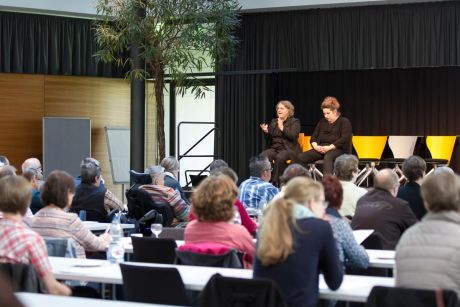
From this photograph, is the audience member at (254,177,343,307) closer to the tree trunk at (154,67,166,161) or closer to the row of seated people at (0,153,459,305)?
the row of seated people at (0,153,459,305)

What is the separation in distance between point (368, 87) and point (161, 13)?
154 inches

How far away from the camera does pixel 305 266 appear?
155 inches

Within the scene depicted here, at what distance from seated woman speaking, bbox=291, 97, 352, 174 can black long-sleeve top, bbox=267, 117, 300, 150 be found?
194 millimetres

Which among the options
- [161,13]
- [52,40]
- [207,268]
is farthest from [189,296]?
[52,40]

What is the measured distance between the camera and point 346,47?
1376 cm

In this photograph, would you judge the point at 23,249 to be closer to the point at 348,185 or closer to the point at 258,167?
the point at 348,185

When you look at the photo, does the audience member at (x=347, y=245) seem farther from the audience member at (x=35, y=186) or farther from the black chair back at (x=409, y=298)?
the audience member at (x=35, y=186)

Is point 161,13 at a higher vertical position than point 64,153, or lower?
higher

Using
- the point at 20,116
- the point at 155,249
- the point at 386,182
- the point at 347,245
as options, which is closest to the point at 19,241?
the point at 155,249

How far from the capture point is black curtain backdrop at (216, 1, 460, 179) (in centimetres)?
1331

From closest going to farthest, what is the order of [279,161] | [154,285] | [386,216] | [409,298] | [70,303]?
[70,303], [409,298], [154,285], [386,216], [279,161]

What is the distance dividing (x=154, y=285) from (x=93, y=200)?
401 cm

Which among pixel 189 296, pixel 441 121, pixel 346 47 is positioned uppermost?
pixel 346 47

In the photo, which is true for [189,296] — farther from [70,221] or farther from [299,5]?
[299,5]
